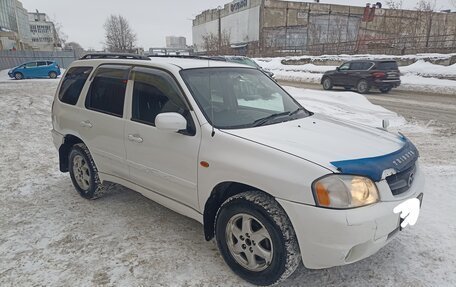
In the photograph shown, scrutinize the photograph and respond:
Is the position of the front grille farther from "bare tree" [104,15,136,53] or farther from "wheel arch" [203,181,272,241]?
"bare tree" [104,15,136,53]

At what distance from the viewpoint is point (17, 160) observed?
241 inches

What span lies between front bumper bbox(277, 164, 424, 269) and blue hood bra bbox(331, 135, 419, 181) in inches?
4.5

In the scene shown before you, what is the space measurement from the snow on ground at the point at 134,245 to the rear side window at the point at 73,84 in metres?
1.31

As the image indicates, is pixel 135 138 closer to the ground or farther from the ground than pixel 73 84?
closer to the ground

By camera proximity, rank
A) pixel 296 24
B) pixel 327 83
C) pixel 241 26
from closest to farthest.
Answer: pixel 327 83
pixel 296 24
pixel 241 26

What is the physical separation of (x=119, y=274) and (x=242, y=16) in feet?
204

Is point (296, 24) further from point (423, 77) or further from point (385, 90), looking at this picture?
point (385, 90)

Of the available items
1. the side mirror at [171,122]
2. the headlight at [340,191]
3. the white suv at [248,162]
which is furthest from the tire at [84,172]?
the headlight at [340,191]

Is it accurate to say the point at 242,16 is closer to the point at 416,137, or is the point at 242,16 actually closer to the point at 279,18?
the point at 279,18

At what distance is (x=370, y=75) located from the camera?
16.9m

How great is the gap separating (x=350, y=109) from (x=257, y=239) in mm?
9390

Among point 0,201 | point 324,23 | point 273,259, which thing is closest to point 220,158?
point 273,259

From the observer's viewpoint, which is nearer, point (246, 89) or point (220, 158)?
point (220, 158)

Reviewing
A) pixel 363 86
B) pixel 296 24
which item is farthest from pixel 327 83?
pixel 296 24
